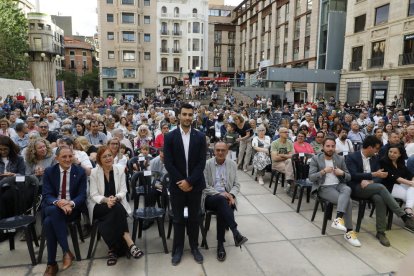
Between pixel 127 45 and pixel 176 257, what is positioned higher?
pixel 127 45

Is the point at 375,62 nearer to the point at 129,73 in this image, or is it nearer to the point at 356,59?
the point at 356,59

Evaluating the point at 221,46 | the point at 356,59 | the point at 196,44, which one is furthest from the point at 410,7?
the point at 221,46

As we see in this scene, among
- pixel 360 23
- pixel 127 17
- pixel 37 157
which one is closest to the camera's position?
pixel 37 157

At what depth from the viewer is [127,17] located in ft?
139

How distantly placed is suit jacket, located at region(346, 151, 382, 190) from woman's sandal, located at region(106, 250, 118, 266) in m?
3.57

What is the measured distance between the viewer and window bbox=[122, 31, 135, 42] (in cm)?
4253

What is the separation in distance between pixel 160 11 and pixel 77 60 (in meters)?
25.3

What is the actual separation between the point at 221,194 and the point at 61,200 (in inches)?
77.7

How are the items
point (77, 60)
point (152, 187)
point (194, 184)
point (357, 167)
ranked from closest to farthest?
point (194, 184) → point (152, 187) → point (357, 167) → point (77, 60)

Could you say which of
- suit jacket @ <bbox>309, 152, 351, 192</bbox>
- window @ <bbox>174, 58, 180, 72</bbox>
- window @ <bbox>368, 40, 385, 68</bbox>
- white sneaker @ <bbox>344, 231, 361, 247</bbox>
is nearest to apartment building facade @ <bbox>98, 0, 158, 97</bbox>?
window @ <bbox>174, 58, 180, 72</bbox>

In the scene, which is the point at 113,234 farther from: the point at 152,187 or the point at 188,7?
the point at 188,7

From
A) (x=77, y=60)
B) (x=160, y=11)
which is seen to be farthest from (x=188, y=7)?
(x=77, y=60)

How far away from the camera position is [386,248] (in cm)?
389

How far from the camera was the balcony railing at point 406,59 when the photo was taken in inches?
755
